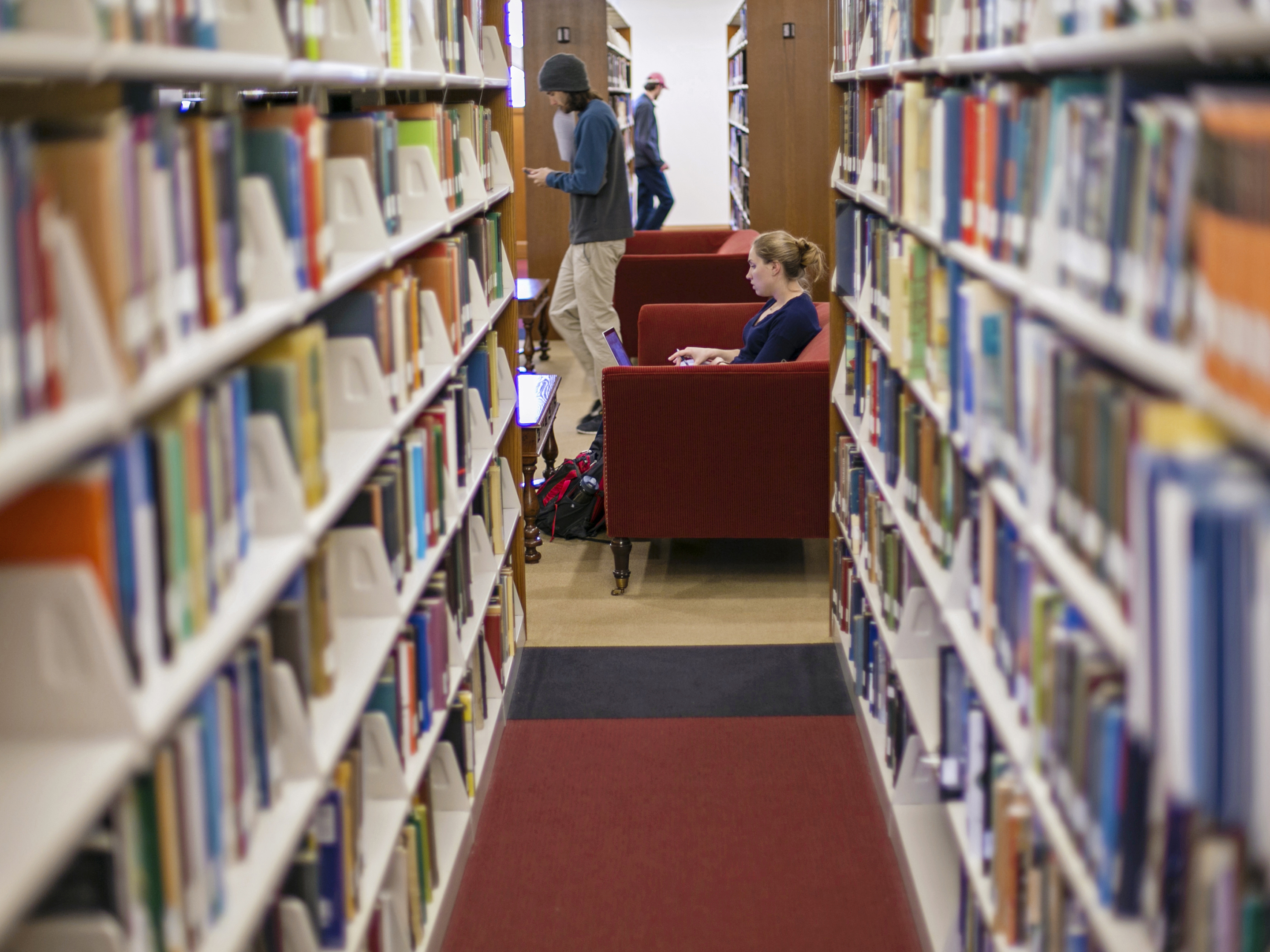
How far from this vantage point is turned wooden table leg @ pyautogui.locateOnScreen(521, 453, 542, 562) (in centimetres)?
471

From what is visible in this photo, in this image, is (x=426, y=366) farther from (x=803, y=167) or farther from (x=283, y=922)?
(x=803, y=167)

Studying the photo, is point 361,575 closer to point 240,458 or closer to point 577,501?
→ point 240,458

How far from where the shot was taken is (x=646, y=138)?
10336 mm

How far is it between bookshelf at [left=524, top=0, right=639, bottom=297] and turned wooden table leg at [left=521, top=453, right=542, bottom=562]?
3591mm

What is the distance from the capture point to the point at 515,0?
5648 millimetres

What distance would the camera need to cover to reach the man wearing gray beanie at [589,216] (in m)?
6.18

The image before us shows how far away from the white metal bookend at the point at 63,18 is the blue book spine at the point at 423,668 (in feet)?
4.63

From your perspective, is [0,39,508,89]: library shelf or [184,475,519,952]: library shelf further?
[184,475,519,952]: library shelf

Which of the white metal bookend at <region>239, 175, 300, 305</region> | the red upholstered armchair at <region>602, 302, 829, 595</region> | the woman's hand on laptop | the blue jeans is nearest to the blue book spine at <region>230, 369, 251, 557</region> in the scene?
the white metal bookend at <region>239, 175, 300, 305</region>

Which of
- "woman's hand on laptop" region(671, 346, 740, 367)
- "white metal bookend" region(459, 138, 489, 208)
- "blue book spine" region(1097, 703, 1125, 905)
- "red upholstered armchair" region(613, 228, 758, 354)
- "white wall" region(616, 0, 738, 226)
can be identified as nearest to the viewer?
"blue book spine" region(1097, 703, 1125, 905)

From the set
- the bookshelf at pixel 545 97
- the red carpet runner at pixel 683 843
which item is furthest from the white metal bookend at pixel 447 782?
the bookshelf at pixel 545 97

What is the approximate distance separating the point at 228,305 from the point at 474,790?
178cm

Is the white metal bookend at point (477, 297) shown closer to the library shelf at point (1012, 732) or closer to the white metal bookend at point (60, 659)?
the library shelf at point (1012, 732)

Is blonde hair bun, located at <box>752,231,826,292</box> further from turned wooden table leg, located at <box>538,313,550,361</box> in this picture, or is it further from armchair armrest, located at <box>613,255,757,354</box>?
turned wooden table leg, located at <box>538,313,550,361</box>
